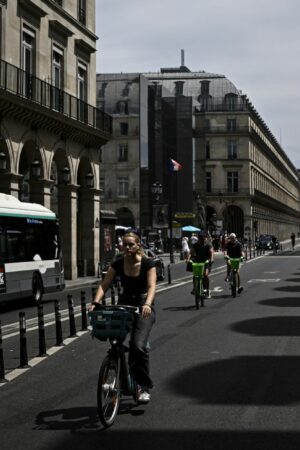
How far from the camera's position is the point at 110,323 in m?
6.45

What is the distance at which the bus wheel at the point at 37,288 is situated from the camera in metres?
20.1

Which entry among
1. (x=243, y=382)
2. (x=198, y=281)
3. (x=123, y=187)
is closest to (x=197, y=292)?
(x=198, y=281)

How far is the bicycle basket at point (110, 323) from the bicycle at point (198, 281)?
36.3 ft

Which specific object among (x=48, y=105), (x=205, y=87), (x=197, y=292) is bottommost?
(x=197, y=292)

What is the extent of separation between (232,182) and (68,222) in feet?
242

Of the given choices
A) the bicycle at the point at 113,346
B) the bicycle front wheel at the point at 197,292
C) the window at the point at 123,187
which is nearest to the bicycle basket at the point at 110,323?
the bicycle at the point at 113,346

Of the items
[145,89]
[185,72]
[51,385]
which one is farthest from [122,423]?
[185,72]

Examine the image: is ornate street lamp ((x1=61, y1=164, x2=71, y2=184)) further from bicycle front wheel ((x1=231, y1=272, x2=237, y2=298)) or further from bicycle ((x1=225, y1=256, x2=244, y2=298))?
bicycle front wheel ((x1=231, y1=272, x2=237, y2=298))

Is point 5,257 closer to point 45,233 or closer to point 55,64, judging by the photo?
point 45,233

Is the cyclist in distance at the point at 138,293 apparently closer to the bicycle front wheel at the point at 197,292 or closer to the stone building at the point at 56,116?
the bicycle front wheel at the point at 197,292

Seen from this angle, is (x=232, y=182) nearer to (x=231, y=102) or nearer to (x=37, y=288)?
(x=231, y=102)

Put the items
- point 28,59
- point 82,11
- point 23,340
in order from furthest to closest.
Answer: point 82,11 → point 28,59 → point 23,340

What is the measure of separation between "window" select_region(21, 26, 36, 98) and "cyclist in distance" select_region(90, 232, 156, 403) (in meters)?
20.0

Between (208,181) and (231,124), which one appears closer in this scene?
(231,124)
